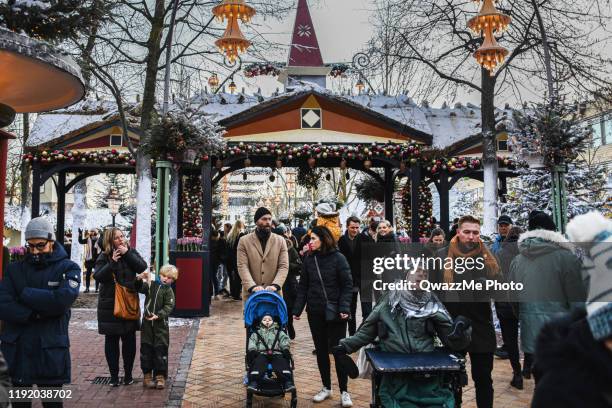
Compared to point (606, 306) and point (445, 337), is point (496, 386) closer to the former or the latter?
point (445, 337)

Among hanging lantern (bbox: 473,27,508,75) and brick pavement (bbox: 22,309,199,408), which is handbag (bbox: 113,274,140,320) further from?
hanging lantern (bbox: 473,27,508,75)

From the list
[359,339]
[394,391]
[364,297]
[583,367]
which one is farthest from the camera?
[364,297]

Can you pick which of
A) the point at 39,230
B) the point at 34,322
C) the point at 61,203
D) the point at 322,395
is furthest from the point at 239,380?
the point at 61,203

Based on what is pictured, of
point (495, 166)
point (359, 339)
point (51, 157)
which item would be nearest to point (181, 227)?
point (51, 157)

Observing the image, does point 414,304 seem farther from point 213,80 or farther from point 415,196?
point 213,80

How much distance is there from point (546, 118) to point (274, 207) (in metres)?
47.5

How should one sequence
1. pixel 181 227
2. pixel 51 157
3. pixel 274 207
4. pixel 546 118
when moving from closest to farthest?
pixel 546 118 < pixel 51 157 < pixel 181 227 < pixel 274 207

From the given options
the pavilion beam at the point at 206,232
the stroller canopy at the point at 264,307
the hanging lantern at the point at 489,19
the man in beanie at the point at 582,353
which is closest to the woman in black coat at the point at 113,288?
the stroller canopy at the point at 264,307

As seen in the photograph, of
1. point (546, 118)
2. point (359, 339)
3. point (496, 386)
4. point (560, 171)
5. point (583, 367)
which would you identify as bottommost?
point (496, 386)

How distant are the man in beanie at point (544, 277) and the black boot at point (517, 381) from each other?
5.07 ft

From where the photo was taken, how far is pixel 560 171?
9.04 metres

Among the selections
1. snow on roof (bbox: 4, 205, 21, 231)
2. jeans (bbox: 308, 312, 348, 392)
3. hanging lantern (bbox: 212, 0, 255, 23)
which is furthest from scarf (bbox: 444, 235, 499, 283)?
snow on roof (bbox: 4, 205, 21, 231)

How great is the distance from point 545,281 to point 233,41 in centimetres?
760

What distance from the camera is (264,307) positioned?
5.74 m
